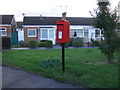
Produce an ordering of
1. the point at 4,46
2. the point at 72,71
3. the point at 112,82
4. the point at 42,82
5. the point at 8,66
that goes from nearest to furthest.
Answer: the point at 112,82, the point at 42,82, the point at 72,71, the point at 8,66, the point at 4,46

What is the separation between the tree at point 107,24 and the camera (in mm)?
8234

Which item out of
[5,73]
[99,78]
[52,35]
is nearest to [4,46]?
[52,35]

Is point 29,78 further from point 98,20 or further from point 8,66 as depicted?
point 98,20

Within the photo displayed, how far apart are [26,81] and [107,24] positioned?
4.69 meters

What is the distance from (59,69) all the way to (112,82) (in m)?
2.43

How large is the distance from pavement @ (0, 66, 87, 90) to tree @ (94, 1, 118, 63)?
3.75 meters

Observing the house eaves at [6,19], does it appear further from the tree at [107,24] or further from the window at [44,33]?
the tree at [107,24]

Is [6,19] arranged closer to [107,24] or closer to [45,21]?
[45,21]

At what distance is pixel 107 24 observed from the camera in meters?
8.30

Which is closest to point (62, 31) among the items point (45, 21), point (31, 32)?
point (31, 32)

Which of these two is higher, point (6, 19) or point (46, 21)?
point (6, 19)

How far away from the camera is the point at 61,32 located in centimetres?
672

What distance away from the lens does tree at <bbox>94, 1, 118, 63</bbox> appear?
324 inches

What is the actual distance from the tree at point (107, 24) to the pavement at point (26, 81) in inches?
148
